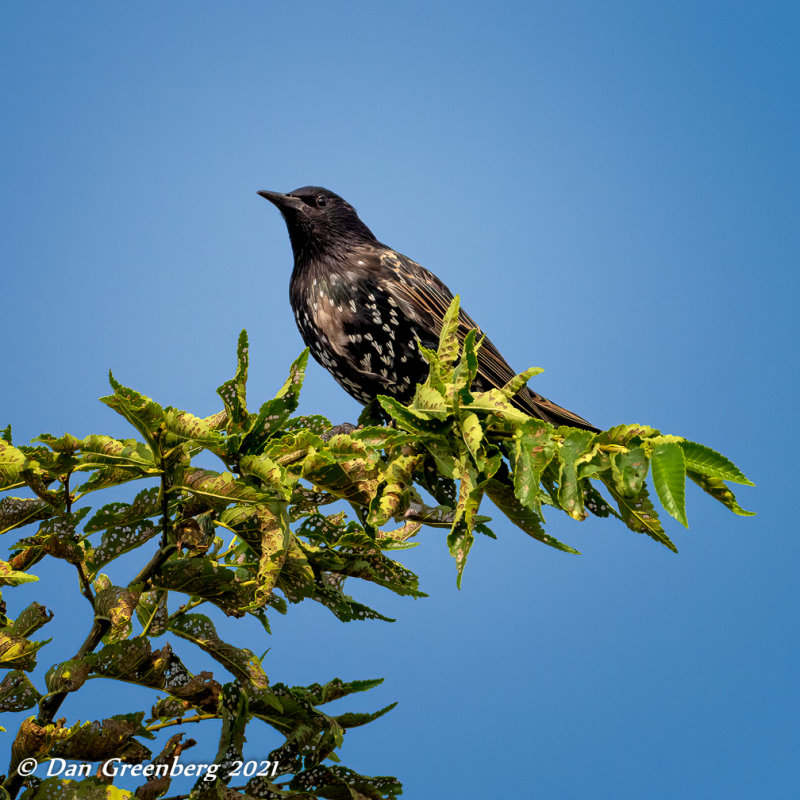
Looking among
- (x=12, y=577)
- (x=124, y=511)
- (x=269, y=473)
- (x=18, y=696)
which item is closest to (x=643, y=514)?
(x=269, y=473)

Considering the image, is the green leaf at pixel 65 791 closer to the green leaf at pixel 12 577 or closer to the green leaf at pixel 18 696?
the green leaf at pixel 18 696

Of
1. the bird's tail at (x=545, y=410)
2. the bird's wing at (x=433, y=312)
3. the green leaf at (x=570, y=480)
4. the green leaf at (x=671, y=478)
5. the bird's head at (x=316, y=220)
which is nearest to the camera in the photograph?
the green leaf at (x=671, y=478)

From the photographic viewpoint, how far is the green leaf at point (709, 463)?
4.50 ft

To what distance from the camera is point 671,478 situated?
131 cm

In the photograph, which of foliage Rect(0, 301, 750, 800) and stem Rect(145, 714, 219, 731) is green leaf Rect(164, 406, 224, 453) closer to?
foliage Rect(0, 301, 750, 800)

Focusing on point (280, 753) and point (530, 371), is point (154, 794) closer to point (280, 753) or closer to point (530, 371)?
point (280, 753)

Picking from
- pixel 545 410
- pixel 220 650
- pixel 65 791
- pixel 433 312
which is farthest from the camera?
pixel 433 312

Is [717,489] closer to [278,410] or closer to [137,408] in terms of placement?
[278,410]

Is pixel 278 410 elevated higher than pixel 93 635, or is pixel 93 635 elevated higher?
pixel 278 410

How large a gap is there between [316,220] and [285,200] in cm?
13

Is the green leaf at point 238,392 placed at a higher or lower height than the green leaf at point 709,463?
higher

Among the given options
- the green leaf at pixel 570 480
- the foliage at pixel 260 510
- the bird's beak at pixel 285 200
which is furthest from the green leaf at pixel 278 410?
the bird's beak at pixel 285 200

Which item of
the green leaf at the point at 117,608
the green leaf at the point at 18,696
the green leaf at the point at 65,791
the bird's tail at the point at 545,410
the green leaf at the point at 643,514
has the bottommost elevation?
the green leaf at the point at 65,791

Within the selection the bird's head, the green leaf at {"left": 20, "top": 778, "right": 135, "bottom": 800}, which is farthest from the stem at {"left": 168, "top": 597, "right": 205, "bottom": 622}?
the bird's head
